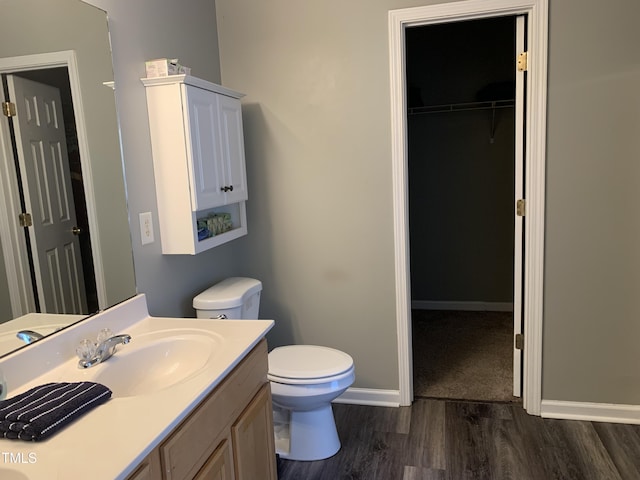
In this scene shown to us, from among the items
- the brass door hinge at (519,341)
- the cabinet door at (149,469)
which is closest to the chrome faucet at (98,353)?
the cabinet door at (149,469)

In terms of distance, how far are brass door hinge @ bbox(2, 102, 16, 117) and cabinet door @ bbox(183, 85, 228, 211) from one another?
0.72m

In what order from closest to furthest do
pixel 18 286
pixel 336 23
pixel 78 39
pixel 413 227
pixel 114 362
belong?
pixel 18 286
pixel 114 362
pixel 78 39
pixel 336 23
pixel 413 227

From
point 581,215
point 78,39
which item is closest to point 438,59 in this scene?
point 581,215


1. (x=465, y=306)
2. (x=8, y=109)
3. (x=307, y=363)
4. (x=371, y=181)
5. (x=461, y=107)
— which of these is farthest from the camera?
(x=465, y=306)

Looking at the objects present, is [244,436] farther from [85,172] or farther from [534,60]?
[534,60]

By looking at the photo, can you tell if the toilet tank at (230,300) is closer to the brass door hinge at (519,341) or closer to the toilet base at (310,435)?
the toilet base at (310,435)

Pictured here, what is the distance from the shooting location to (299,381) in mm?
2148

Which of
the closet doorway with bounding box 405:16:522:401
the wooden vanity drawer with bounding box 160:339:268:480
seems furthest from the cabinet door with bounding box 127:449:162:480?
the closet doorway with bounding box 405:16:522:401

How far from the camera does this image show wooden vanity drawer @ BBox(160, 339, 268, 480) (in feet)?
3.80

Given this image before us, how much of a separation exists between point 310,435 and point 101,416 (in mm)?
1342

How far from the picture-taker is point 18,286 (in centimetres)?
138

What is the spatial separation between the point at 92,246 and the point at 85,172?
248mm

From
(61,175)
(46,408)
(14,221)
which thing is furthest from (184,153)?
(46,408)

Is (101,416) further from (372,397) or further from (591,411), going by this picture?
(591,411)
